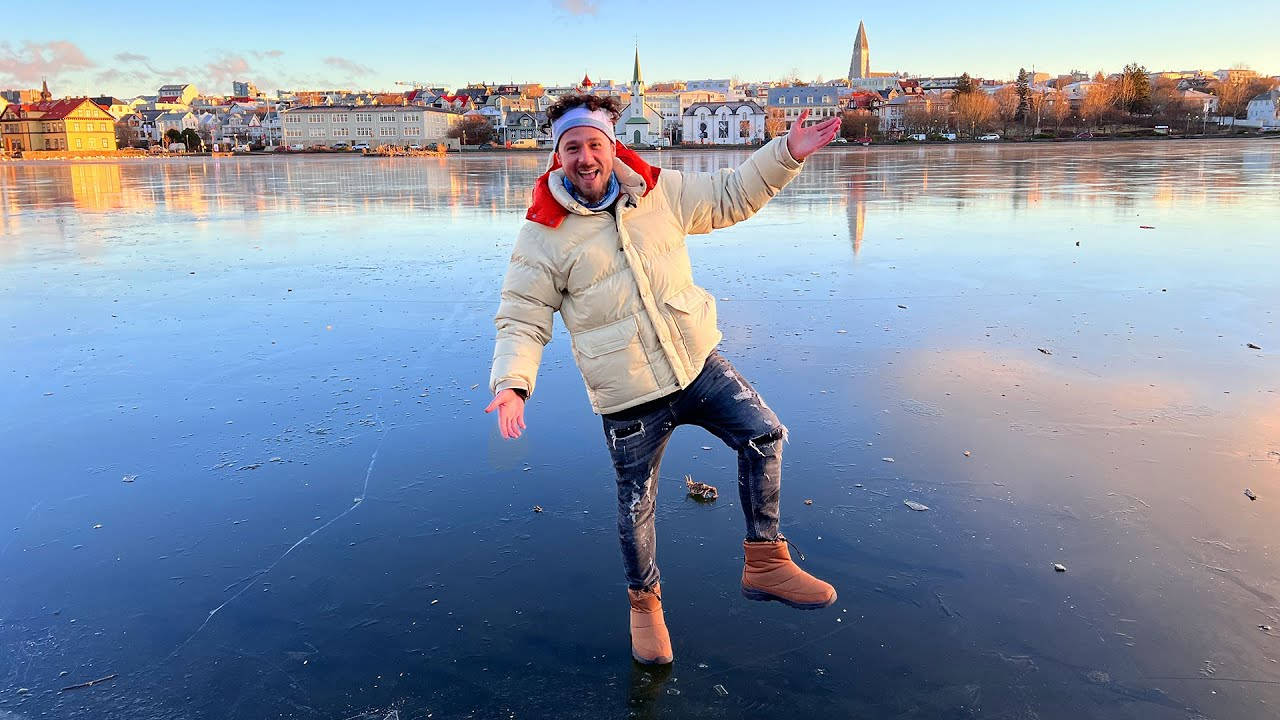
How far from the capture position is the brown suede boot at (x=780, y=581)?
2793mm

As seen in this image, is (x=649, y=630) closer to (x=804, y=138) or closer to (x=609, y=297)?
(x=609, y=297)

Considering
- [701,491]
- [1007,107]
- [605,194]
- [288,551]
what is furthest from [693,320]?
[1007,107]

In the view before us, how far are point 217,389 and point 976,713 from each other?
180 inches

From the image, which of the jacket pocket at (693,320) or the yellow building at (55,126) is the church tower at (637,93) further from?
the jacket pocket at (693,320)

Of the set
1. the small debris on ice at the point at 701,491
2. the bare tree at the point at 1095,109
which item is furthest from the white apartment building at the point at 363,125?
the small debris on ice at the point at 701,491

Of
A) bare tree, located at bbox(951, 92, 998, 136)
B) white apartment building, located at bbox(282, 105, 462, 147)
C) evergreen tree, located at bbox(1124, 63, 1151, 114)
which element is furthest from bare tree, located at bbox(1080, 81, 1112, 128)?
white apartment building, located at bbox(282, 105, 462, 147)

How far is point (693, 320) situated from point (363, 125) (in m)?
133

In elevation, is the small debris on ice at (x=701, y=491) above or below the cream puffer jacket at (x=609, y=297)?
below

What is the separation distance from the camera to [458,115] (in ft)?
445

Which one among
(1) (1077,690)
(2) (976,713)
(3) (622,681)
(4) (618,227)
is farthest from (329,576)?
(1) (1077,690)

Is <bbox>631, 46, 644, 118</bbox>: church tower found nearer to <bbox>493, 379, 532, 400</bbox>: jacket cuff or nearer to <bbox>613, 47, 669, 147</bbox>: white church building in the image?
<bbox>613, 47, 669, 147</bbox>: white church building

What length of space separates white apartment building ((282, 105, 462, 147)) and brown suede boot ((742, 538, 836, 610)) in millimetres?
126290

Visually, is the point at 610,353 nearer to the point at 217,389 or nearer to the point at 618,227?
the point at 618,227

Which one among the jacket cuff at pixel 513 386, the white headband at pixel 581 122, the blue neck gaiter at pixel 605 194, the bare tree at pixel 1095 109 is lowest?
the jacket cuff at pixel 513 386
